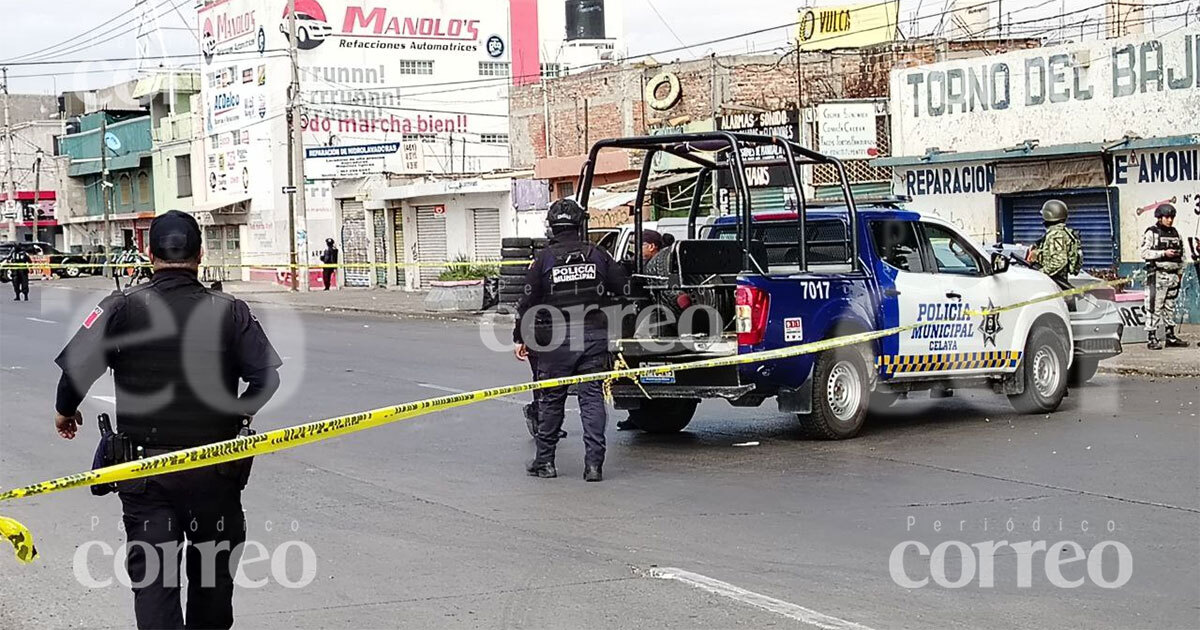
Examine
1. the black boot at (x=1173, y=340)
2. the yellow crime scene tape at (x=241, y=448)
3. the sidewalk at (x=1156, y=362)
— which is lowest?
the sidewalk at (x=1156, y=362)

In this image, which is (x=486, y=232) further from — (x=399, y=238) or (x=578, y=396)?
(x=578, y=396)

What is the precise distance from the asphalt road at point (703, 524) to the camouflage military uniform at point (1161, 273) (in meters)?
4.48

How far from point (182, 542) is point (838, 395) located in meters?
7.28

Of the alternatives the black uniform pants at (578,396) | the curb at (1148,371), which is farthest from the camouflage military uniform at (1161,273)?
the black uniform pants at (578,396)

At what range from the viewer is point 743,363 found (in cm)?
1106

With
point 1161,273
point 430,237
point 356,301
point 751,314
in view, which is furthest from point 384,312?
point 751,314

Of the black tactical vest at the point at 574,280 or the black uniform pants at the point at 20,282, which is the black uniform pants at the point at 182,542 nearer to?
the black tactical vest at the point at 574,280

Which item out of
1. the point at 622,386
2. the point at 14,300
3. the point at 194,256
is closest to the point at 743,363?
the point at 622,386

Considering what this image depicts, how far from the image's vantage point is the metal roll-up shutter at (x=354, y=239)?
161 ft

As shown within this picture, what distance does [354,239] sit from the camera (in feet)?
166

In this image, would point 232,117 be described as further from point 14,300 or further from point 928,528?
point 928,528

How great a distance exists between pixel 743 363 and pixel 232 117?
50951mm

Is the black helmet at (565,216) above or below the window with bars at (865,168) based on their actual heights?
below

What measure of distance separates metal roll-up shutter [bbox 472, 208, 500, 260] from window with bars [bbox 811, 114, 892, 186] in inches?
586
